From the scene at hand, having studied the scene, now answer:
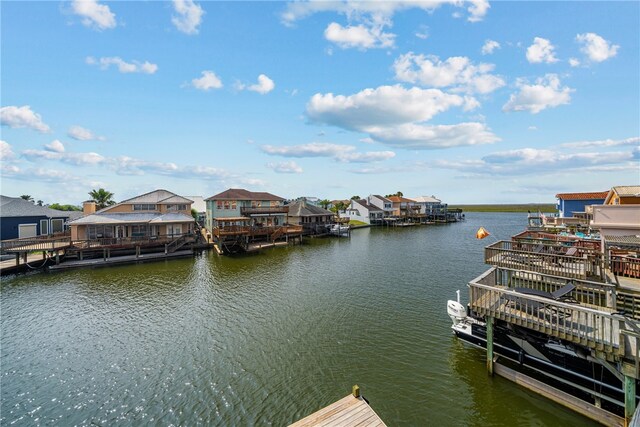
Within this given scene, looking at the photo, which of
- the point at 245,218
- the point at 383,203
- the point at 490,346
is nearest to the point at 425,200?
the point at 383,203

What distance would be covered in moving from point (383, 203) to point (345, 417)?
7249 cm

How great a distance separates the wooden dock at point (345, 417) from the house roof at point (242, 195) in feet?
124

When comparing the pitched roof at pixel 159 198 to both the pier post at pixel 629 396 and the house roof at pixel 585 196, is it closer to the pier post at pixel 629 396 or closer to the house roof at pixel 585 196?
the pier post at pixel 629 396

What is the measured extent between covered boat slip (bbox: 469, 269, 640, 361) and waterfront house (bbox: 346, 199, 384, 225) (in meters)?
62.5

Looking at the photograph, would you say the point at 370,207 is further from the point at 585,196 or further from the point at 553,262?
the point at 553,262

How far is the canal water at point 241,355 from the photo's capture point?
8.55m

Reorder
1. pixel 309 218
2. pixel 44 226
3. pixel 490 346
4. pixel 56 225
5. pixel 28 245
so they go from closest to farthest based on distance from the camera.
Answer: pixel 490 346
pixel 28 245
pixel 44 226
pixel 56 225
pixel 309 218

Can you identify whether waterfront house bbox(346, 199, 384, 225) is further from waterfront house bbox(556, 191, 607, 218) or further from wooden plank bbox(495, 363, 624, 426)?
wooden plank bbox(495, 363, 624, 426)

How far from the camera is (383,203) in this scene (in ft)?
252

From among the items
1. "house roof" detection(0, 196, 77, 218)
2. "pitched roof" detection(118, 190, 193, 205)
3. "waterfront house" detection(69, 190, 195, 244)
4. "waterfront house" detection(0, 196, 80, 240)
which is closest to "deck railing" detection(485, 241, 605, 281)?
"waterfront house" detection(69, 190, 195, 244)

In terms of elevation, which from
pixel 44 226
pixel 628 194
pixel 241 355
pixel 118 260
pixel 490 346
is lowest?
pixel 241 355

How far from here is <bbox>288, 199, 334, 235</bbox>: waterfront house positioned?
172ft

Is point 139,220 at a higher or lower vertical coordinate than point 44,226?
higher

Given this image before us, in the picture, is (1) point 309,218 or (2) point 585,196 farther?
(1) point 309,218
